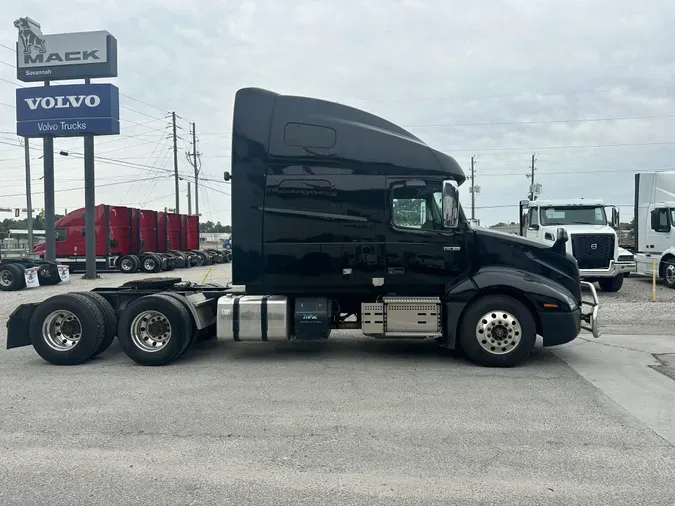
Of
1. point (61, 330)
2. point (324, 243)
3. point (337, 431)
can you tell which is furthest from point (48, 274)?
point (337, 431)

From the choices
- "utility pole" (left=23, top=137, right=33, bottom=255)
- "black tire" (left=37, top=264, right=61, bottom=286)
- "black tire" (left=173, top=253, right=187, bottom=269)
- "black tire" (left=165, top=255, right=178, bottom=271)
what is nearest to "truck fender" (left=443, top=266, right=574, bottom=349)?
"black tire" (left=37, top=264, right=61, bottom=286)

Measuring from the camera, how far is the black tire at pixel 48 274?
1955cm

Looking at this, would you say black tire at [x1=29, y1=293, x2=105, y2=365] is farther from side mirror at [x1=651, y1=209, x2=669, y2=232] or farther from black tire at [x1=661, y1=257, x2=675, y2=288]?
side mirror at [x1=651, y1=209, x2=669, y2=232]

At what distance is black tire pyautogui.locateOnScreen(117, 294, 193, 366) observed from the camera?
6961mm

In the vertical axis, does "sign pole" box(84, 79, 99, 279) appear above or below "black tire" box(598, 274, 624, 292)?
above

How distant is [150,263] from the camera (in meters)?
26.3

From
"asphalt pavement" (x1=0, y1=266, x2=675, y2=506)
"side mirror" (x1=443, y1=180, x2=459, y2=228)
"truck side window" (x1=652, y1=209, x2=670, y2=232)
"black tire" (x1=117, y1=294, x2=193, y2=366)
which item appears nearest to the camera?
"asphalt pavement" (x1=0, y1=266, x2=675, y2=506)

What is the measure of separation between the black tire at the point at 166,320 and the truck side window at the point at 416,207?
3.17 metres

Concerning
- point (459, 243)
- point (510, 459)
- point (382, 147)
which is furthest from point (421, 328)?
point (510, 459)

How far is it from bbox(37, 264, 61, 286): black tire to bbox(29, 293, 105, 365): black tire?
14.1m

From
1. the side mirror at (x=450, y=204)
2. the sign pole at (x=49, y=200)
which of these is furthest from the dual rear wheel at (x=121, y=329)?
the sign pole at (x=49, y=200)

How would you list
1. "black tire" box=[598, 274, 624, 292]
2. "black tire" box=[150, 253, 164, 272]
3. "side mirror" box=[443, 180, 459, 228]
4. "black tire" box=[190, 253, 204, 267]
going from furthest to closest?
"black tire" box=[190, 253, 204, 267]
"black tire" box=[150, 253, 164, 272]
"black tire" box=[598, 274, 624, 292]
"side mirror" box=[443, 180, 459, 228]

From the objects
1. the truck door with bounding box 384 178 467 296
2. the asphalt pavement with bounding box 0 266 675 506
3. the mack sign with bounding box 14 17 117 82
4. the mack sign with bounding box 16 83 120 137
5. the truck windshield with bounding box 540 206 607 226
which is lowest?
the asphalt pavement with bounding box 0 266 675 506

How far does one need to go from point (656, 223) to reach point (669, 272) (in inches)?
66.0
